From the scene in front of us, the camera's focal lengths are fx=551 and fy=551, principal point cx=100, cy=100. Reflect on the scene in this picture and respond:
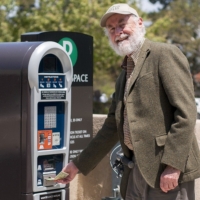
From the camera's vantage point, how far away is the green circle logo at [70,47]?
582 centimetres

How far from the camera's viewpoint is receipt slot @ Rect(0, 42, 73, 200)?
423 cm

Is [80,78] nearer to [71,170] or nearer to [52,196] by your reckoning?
[52,196]

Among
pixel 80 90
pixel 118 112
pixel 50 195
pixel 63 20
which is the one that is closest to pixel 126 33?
pixel 118 112

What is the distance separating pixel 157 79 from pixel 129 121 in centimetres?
32

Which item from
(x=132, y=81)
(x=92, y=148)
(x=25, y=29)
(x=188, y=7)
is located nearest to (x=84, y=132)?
(x=92, y=148)

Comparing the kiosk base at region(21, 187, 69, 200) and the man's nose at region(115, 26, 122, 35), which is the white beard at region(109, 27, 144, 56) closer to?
the man's nose at region(115, 26, 122, 35)

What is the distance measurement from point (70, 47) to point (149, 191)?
2.68 meters

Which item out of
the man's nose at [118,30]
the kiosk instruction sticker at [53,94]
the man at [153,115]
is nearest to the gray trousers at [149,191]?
the man at [153,115]

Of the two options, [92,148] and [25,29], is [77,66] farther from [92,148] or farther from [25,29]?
[25,29]

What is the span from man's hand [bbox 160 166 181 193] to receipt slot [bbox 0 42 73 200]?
126 cm

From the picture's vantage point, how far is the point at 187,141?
132 inches

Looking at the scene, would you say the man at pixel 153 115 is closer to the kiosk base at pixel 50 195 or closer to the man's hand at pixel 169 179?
the man's hand at pixel 169 179

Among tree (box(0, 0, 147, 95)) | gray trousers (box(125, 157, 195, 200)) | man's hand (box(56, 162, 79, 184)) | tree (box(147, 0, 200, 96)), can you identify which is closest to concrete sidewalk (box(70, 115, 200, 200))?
man's hand (box(56, 162, 79, 184))

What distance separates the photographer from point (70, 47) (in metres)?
5.89
